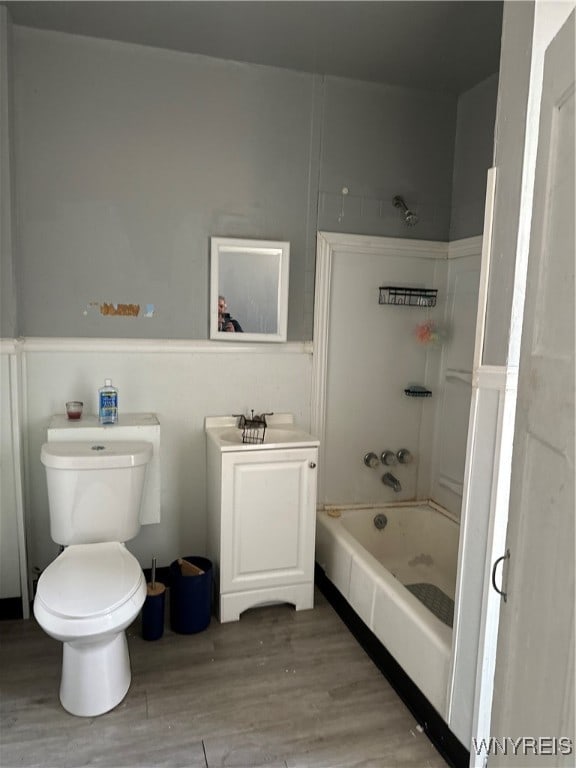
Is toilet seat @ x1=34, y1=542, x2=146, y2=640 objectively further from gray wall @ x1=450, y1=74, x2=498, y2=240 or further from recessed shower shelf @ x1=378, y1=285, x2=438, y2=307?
gray wall @ x1=450, y1=74, x2=498, y2=240

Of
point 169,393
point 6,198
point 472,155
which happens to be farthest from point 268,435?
point 472,155

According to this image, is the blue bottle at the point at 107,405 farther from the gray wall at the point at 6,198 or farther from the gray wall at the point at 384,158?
the gray wall at the point at 384,158

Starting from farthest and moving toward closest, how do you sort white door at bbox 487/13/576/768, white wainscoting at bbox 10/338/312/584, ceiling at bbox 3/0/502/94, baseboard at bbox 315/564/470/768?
1. white wainscoting at bbox 10/338/312/584
2. ceiling at bbox 3/0/502/94
3. baseboard at bbox 315/564/470/768
4. white door at bbox 487/13/576/768

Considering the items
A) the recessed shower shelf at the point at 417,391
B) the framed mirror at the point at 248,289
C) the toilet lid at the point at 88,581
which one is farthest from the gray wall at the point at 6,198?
the recessed shower shelf at the point at 417,391

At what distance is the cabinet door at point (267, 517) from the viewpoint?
238cm

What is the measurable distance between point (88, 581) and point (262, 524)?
806mm

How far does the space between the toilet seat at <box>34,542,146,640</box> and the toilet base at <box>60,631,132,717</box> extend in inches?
4.2

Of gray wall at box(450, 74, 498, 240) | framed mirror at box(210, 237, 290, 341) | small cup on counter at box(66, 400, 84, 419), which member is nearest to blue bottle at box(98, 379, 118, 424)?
small cup on counter at box(66, 400, 84, 419)

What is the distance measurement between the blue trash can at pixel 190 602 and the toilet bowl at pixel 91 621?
13.8 inches

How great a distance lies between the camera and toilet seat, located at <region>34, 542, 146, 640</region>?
170 centimetres

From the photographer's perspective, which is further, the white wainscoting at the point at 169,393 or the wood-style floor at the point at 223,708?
the white wainscoting at the point at 169,393

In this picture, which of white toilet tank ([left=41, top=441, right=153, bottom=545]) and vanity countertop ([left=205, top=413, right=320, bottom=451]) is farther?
vanity countertop ([left=205, top=413, right=320, bottom=451])

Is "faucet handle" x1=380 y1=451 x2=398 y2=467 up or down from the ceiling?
down

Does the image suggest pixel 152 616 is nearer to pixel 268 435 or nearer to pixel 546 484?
pixel 268 435
